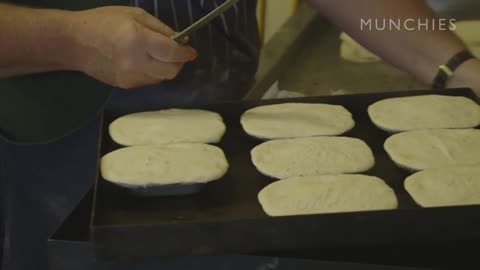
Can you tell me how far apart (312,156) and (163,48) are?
0.82 feet

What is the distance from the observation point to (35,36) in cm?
96

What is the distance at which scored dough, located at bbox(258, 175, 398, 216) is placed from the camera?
2.52 ft

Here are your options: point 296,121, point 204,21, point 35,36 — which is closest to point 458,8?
point 296,121

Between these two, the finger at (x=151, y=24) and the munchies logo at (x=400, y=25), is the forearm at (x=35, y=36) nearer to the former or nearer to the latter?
the finger at (x=151, y=24)

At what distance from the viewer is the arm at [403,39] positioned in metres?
1.17

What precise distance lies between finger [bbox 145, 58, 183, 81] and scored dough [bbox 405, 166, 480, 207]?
353 millimetres

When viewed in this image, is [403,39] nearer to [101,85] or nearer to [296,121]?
[296,121]

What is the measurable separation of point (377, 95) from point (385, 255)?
1.09ft

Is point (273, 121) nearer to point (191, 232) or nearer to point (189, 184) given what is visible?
point (189, 184)

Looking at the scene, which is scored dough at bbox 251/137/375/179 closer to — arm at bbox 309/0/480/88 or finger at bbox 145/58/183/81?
finger at bbox 145/58/183/81

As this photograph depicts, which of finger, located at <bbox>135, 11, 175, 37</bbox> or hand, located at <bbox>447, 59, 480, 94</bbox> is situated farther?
hand, located at <bbox>447, 59, 480, 94</bbox>

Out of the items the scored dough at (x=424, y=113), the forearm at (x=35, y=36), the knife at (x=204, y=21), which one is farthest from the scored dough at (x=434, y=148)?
the forearm at (x=35, y=36)

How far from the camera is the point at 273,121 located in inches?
38.9

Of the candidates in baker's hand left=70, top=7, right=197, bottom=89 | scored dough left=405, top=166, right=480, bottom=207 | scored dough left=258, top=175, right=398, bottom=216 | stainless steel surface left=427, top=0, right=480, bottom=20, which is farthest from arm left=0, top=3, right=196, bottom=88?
stainless steel surface left=427, top=0, right=480, bottom=20
